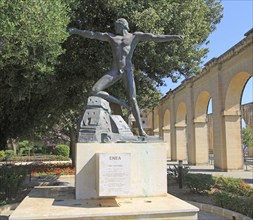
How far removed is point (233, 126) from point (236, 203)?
13268mm

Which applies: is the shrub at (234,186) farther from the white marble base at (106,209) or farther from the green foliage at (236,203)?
the white marble base at (106,209)

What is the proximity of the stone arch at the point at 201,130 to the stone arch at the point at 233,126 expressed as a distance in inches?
223

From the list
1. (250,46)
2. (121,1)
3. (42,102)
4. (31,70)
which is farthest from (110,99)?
(250,46)

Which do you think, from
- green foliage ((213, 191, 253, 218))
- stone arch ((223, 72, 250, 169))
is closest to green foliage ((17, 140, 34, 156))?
stone arch ((223, 72, 250, 169))

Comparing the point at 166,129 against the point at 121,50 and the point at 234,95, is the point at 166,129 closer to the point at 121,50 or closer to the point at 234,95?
the point at 234,95

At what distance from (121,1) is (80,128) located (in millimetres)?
5721

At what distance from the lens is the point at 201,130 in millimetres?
26453

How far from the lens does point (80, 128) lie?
670 centimetres

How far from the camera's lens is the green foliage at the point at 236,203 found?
7.66m

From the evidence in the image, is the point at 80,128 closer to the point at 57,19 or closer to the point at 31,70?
the point at 57,19

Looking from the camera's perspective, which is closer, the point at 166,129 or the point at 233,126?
the point at 233,126

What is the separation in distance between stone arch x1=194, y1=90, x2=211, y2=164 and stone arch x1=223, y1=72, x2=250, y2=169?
223 inches

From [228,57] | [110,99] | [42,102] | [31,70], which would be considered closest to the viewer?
[110,99]

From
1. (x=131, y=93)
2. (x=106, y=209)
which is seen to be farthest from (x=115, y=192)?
(x=131, y=93)
